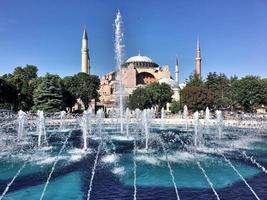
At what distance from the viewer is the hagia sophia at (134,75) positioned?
65.6 meters

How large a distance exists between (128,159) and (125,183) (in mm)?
3729

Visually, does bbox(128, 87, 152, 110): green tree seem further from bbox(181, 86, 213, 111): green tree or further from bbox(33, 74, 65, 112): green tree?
bbox(33, 74, 65, 112): green tree

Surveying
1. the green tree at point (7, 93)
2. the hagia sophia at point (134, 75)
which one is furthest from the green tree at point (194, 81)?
the green tree at point (7, 93)

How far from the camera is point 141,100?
49469 millimetres

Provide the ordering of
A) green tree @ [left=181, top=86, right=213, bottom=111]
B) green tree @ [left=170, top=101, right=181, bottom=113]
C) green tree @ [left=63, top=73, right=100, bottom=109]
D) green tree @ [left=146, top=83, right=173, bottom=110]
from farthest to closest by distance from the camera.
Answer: green tree @ [left=146, top=83, right=173, bottom=110], green tree @ [left=170, top=101, right=181, bottom=113], green tree @ [left=63, top=73, right=100, bottom=109], green tree @ [left=181, top=86, right=213, bottom=111]

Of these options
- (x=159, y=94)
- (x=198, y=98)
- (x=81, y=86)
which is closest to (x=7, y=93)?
(x=81, y=86)

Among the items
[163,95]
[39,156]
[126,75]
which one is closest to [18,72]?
[126,75]

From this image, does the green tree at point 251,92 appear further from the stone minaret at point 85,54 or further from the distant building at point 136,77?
the stone minaret at point 85,54

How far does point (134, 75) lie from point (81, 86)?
22.7m

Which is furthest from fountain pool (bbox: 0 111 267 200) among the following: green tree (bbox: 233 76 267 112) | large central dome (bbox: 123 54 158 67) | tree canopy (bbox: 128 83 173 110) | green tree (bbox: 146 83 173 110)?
large central dome (bbox: 123 54 158 67)

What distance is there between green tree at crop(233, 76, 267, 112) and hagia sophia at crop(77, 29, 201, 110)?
17.1 metres

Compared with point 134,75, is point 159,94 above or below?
below

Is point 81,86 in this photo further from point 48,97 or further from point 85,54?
point 85,54

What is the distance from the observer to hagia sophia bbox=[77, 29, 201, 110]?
65625mm
